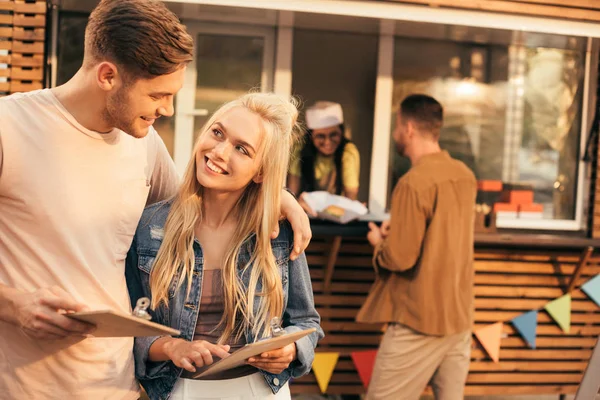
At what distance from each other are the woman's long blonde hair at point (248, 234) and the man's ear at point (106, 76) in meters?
0.37

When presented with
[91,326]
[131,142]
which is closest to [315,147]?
[131,142]

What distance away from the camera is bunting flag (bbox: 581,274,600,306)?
24.8 ft

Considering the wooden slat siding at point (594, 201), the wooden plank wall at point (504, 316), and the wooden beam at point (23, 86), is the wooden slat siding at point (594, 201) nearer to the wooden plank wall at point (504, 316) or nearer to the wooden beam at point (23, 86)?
the wooden plank wall at point (504, 316)

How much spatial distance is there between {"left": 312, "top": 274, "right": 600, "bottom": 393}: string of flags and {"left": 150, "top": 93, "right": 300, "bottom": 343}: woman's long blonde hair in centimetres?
424

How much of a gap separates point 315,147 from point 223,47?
113cm

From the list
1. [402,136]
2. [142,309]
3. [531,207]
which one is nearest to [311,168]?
[402,136]

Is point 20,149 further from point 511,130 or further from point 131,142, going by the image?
point 511,130

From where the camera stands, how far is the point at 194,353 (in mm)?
2596

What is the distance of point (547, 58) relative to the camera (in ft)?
25.6

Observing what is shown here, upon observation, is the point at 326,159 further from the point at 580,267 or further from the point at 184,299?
the point at 184,299

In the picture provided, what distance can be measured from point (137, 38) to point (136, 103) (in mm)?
195

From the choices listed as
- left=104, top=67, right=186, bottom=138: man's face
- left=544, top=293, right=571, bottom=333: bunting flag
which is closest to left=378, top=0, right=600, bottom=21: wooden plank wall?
left=544, top=293, right=571, bottom=333: bunting flag

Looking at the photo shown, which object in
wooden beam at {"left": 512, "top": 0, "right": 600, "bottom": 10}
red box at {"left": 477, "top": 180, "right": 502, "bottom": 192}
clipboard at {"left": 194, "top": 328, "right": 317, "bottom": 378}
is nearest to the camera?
clipboard at {"left": 194, "top": 328, "right": 317, "bottom": 378}

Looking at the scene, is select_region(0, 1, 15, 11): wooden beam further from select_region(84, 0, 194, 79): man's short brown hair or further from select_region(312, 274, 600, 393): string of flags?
select_region(84, 0, 194, 79): man's short brown hair
